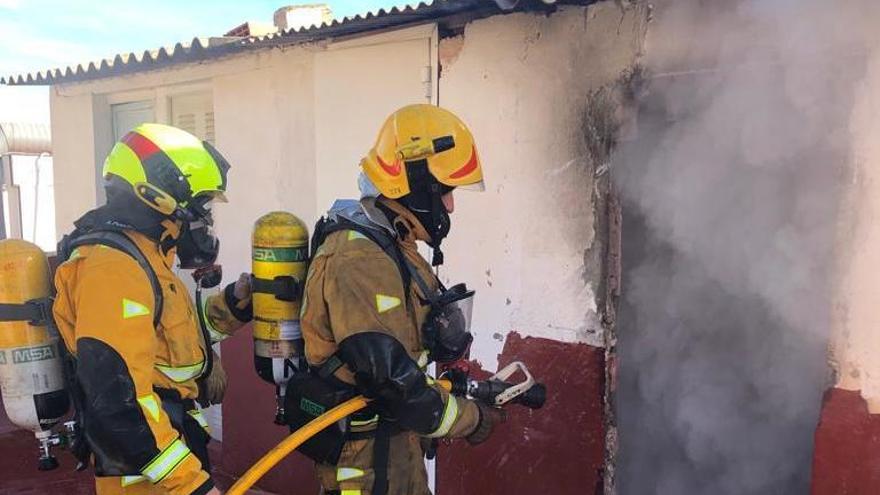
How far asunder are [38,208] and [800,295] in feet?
49.6

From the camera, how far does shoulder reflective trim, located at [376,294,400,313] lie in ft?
7.57

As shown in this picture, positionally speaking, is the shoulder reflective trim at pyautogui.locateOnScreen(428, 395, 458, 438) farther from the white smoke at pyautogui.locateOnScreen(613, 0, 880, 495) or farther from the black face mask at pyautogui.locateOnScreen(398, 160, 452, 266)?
the white smoke at pyautogui.locateOnScreen(613, 0, 880, 495)

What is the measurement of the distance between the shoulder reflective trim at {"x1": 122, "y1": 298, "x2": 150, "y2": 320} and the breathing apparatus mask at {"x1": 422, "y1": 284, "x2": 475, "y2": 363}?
975mm

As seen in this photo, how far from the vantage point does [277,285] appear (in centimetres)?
264

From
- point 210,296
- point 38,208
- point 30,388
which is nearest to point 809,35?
point 210,296

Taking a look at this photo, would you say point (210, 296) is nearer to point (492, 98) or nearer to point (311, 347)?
point (311, 347)

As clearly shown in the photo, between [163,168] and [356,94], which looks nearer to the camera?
[163,168]

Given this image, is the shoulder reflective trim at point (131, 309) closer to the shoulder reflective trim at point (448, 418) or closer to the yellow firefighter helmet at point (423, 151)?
the yellow firefighter helmet at point (423, 151)

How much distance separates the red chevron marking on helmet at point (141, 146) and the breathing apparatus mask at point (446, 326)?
1129 mm

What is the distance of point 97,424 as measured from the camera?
80.9 inches

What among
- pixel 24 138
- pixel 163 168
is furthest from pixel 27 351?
pixel 24 138

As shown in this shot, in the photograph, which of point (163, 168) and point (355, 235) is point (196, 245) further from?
point (355, 235)

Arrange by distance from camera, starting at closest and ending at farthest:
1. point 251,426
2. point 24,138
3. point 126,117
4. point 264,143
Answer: point 264,143 < point 251,426 < point 126,117 < point 24,138

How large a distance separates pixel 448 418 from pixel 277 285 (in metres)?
0.84
